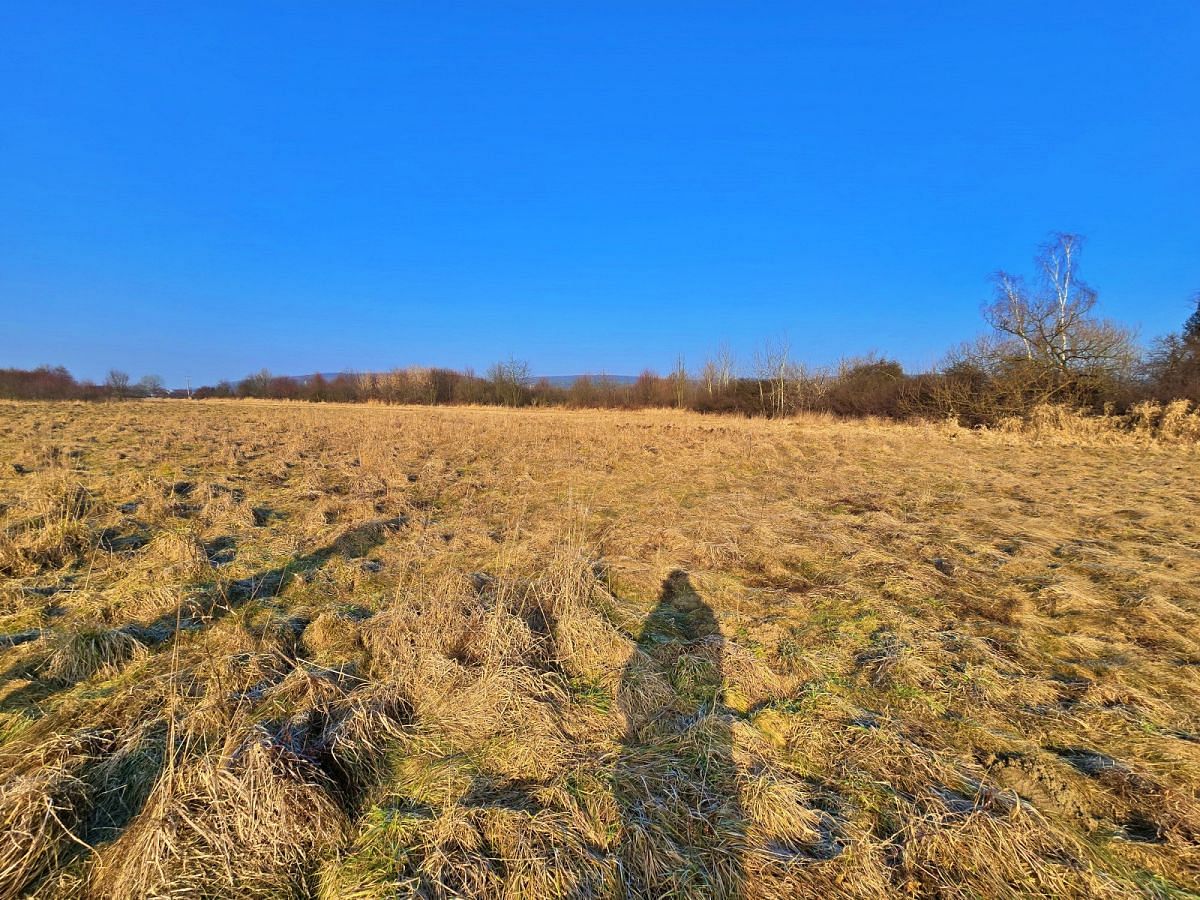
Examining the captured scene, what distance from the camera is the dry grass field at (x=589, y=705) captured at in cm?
222

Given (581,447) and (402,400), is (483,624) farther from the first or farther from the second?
(402,400)

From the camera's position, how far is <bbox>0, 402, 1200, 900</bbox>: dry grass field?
2.22 metres

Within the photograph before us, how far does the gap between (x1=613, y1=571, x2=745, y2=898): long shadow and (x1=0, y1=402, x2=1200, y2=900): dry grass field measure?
0.02m

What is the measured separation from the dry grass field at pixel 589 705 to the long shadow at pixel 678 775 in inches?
0.6

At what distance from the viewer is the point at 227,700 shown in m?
3.01

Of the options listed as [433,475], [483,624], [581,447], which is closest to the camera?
[483,624]

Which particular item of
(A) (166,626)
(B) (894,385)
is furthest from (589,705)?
(B) (894,385)

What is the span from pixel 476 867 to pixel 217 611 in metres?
3.67

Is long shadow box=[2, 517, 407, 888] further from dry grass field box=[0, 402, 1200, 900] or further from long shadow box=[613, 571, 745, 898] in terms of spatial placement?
long shadow box=[613, 571, 745, 898]

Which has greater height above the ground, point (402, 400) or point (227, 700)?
point (402, 400)

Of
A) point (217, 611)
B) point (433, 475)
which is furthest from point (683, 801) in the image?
point (433, 475)

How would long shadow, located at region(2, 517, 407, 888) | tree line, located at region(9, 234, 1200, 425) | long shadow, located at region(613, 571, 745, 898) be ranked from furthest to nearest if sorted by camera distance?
tree line, located at region(9, 234, 1200, 425), long shadow, located at region(2, 517, 407, 888), long shadow, located at region(613, 571, 745, 898)

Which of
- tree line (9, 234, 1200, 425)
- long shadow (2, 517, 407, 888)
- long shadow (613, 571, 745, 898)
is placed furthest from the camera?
tree line (9, 234, 1200, 425)

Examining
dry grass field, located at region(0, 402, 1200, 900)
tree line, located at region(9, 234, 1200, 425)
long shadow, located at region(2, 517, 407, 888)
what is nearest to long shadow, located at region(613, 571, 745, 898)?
dry grass field, located at region(0, 402, 1200, 900)
